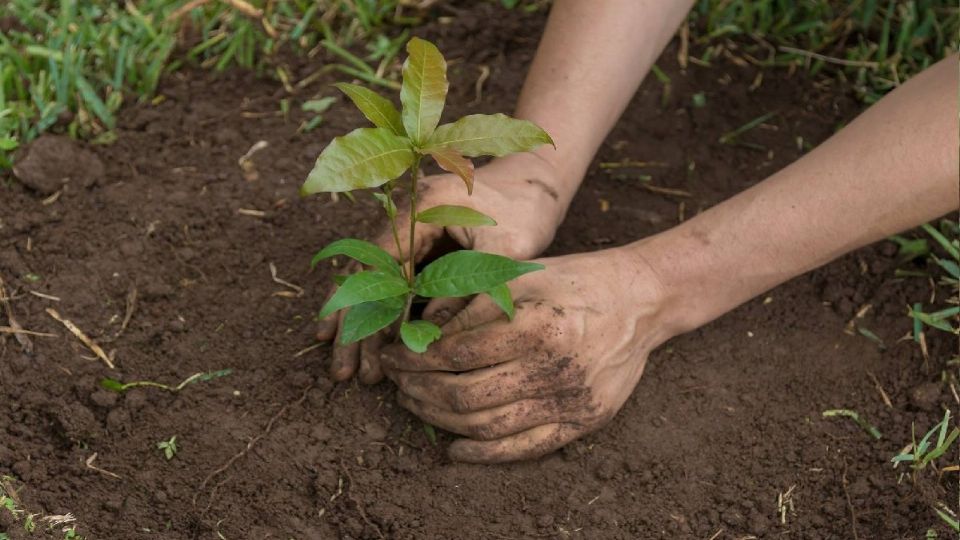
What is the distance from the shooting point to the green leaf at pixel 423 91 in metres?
1.82

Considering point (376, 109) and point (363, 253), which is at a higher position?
point (376, 109)

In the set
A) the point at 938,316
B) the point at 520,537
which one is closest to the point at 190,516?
the point at 520,537

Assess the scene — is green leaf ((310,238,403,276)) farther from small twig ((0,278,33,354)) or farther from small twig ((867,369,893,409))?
small twig ((867,369,893,409))

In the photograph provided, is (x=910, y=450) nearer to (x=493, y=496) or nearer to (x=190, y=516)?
(x=493, y=496)

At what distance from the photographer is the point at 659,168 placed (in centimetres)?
299

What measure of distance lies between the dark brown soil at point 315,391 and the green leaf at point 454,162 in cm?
76

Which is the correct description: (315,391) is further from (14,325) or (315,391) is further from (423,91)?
(423,91)

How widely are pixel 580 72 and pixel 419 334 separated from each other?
2.66ft

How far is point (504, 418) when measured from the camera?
222cm

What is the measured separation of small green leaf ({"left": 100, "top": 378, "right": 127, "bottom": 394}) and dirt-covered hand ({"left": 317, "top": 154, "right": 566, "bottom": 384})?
16.8 inches

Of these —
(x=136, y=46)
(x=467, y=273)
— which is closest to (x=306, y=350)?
(x=467, y=273)

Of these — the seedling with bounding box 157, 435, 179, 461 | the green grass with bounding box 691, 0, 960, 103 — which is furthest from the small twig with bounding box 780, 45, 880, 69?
the seedling with bounding box 157, 435, 179, 461

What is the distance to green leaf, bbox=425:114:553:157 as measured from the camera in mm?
1835

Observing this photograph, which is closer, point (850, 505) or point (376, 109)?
point (376, 109)
